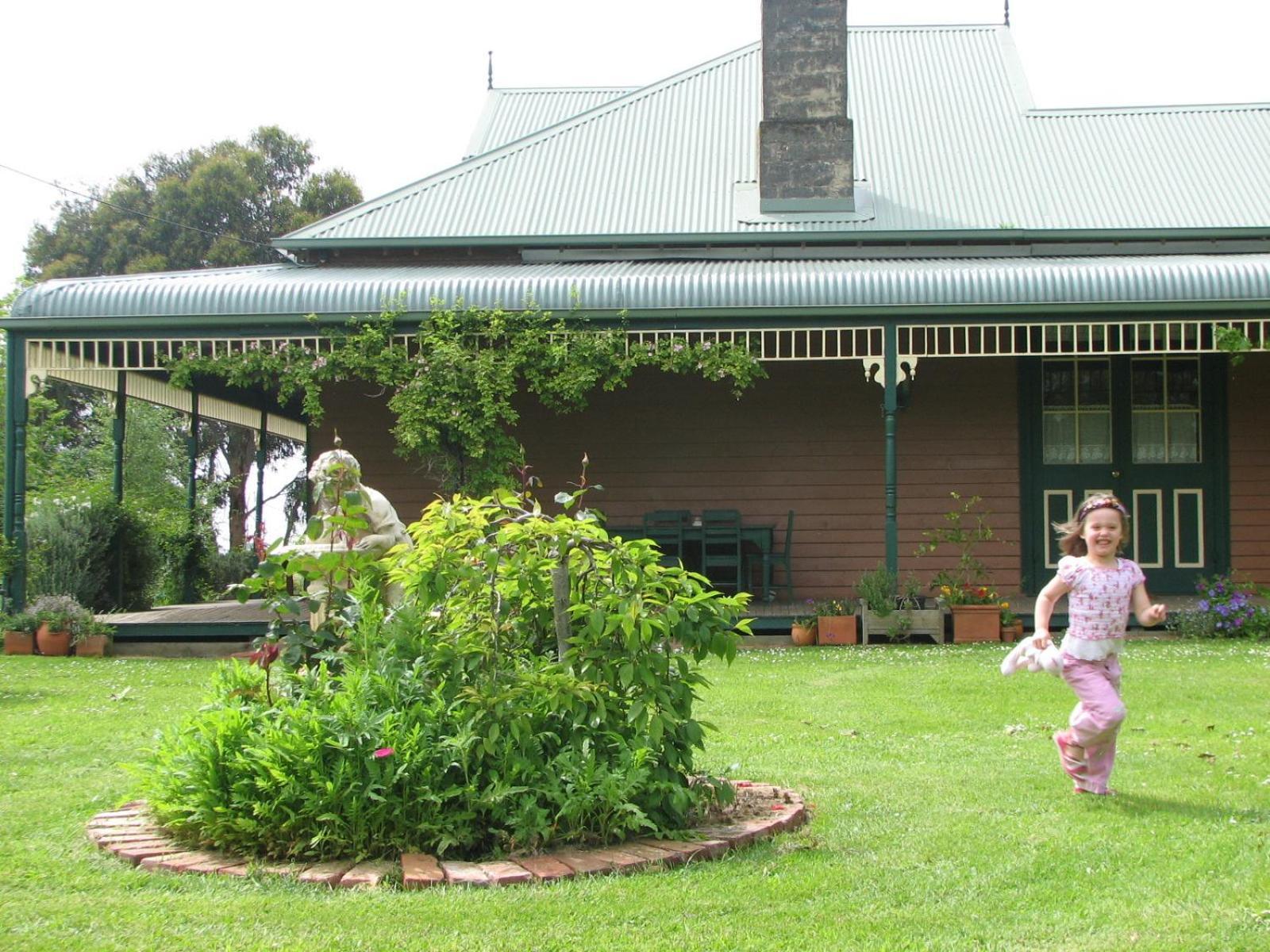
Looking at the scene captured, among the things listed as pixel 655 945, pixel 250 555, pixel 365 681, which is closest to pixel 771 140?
pixel 250 555

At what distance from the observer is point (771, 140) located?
17.1 metres

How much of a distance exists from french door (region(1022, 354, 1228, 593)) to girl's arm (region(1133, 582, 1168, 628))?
918cm

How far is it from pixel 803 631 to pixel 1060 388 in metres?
4.49

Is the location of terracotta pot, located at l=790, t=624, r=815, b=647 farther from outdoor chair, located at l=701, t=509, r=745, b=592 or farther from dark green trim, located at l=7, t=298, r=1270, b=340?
dark green trim, located at l=7, t=298, r=1270, b=340

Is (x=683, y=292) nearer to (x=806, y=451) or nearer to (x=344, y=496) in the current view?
(x=806, y=451)

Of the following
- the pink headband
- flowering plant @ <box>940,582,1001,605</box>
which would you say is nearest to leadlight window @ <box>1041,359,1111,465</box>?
Answer: flowering plant @ <box>940,582,1001,605</box>

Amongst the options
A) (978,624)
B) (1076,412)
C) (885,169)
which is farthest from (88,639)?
(885,169)

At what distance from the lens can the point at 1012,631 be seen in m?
12.9

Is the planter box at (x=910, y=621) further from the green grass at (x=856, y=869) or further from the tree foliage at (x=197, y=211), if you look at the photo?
the tree foliage at (x=197, y=211)

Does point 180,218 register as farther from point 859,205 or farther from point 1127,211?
point 1127,211

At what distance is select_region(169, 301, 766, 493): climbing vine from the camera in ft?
43.0

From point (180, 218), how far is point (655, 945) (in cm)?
3795

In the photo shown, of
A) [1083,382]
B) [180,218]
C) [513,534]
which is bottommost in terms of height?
[513,534]

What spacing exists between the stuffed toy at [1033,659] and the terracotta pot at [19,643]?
1002 centimetres
